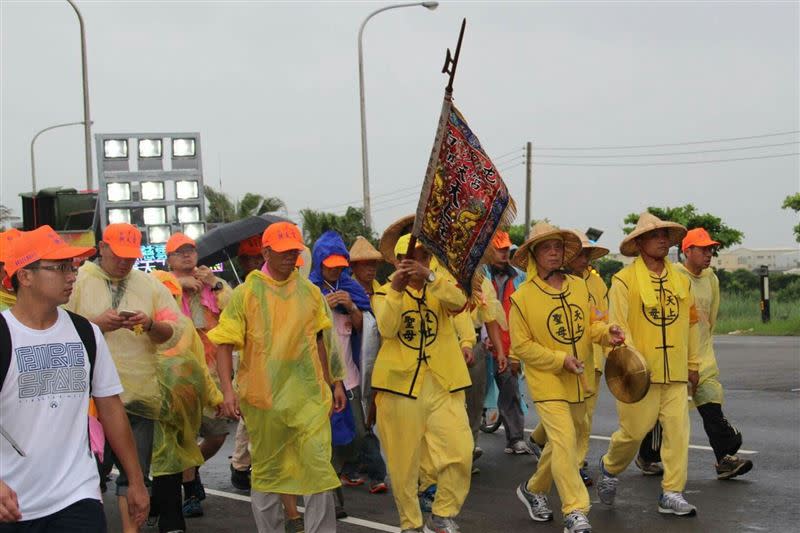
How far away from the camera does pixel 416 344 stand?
7.81 meters

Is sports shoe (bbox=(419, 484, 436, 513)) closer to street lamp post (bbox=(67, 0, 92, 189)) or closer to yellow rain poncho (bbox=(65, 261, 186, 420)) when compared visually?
yellow rain poncho (bbox=(65, 261, 186, 420))

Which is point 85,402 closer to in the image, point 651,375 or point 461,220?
point 461,220

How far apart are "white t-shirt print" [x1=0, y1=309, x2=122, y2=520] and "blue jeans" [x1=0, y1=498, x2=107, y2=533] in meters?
0.02

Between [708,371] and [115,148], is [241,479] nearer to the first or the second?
[708,371]

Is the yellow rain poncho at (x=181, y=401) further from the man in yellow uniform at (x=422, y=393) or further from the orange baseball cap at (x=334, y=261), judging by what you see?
the orange baseball cap at (x=334, y=261)

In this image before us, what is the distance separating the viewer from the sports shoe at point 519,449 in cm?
1127

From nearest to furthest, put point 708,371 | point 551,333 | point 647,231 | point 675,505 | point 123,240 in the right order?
point 123,240 < point 551,333 < point 675,505 < point 647,231 < point 708,371

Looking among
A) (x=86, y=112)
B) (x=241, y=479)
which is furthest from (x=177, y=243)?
(x=86, y=112)

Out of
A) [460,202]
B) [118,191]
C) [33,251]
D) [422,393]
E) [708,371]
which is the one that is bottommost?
[708,371]

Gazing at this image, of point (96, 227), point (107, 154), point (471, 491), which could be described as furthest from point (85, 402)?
point (96, 227)

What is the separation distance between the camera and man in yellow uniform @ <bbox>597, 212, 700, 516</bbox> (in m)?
8.38

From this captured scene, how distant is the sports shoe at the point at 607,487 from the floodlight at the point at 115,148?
43.3 feet

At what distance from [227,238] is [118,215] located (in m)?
9.63

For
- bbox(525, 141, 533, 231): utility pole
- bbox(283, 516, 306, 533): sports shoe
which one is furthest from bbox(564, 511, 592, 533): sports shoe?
bbox(525, 141, 533, 231): utility pole
